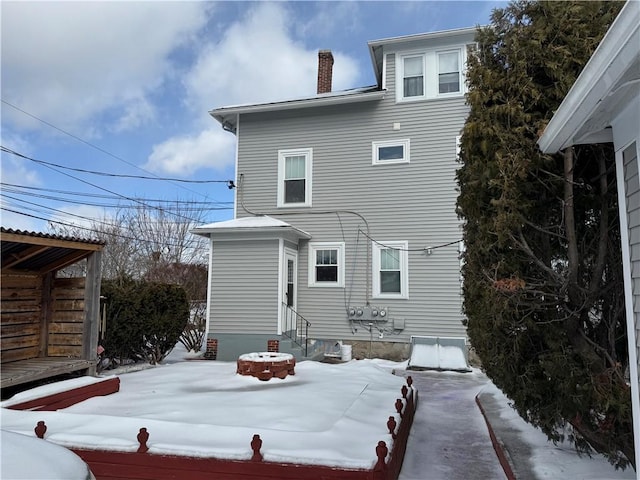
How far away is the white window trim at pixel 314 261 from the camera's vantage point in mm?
11594

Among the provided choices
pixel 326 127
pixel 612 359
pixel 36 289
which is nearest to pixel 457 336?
pixel 326 127

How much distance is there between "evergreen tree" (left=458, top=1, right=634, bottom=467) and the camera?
344 cm

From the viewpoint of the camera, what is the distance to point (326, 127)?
12.2m

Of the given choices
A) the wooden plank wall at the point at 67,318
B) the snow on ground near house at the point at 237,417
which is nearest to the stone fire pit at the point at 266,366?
the snow on ground near house at the point at 237,417

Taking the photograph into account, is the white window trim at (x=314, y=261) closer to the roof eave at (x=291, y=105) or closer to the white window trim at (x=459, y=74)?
the roof eave at (x=291, y=105)

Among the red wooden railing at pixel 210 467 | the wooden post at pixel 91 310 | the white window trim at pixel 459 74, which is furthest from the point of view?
the white window trim at pixel 459 74

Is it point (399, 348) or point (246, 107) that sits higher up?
point (246, 107)

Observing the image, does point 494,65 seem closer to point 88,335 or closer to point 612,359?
point 612,359

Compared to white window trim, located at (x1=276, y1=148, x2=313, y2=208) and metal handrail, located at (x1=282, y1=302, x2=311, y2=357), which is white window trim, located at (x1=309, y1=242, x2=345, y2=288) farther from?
white window trim, located at (x1=276, y1=148, x2=313, y2=208)

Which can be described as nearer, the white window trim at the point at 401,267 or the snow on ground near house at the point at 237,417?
the snow on ground near house at the point at 237,417

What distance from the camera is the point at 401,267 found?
442 inches

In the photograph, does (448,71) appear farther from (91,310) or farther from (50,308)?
(50,308)

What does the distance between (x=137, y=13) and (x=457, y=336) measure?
31.9 ft

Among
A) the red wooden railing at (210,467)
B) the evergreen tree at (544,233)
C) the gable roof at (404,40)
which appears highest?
the gable roof at (404,40)
